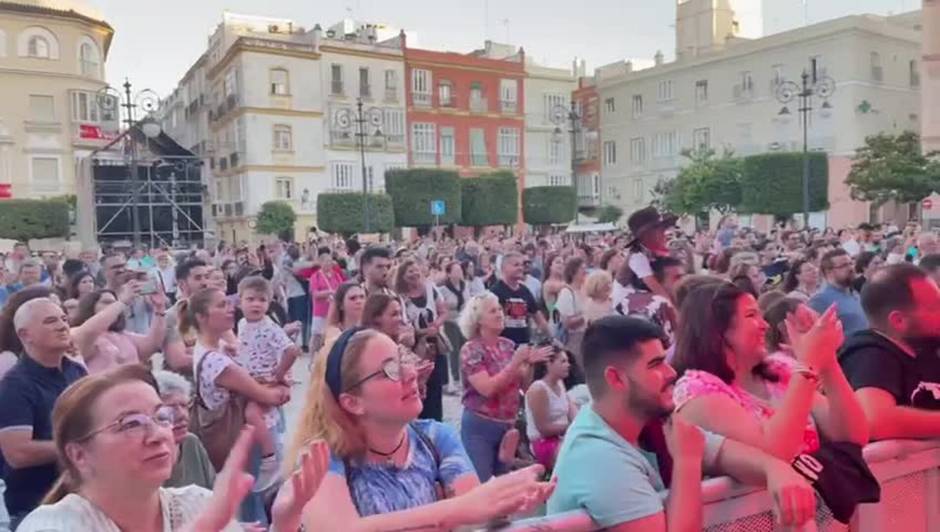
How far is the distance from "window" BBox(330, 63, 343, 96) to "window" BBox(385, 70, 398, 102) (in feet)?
9.46

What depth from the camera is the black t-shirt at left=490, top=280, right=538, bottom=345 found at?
7.64 meters

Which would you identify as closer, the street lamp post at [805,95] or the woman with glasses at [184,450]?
the woman with glasses at [184,450]

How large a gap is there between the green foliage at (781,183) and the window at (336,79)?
77.9 feet

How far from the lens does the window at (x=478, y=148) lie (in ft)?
180

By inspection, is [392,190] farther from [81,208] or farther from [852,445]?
[852,445]

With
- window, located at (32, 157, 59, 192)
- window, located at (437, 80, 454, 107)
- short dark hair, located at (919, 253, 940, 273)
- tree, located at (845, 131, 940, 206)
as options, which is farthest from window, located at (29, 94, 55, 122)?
short dark hair, located at (919, 253, 940, 273)

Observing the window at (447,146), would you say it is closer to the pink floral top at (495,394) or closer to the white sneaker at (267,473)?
the pink floral top at (495,394)

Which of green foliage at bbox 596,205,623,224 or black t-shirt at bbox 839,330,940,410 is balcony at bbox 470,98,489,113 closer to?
green foliage at bbox 596,205,623,224

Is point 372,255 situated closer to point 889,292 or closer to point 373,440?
point 889,292

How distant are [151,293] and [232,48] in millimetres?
43707

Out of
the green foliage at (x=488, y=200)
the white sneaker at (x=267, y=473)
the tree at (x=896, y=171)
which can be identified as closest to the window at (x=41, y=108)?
the green foliage at (x=488, y=200)

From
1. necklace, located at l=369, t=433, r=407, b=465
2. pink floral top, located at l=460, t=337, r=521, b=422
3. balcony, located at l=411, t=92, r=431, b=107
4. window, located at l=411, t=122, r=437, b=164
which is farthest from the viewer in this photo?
window, located at l=411, t=122, r=437, b=164

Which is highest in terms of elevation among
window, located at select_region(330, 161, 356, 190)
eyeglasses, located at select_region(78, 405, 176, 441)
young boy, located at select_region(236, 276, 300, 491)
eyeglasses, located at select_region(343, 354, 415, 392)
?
window, located at select_region(330, 161, 356, 190)

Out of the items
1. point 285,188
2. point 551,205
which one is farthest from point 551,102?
point 285,188
